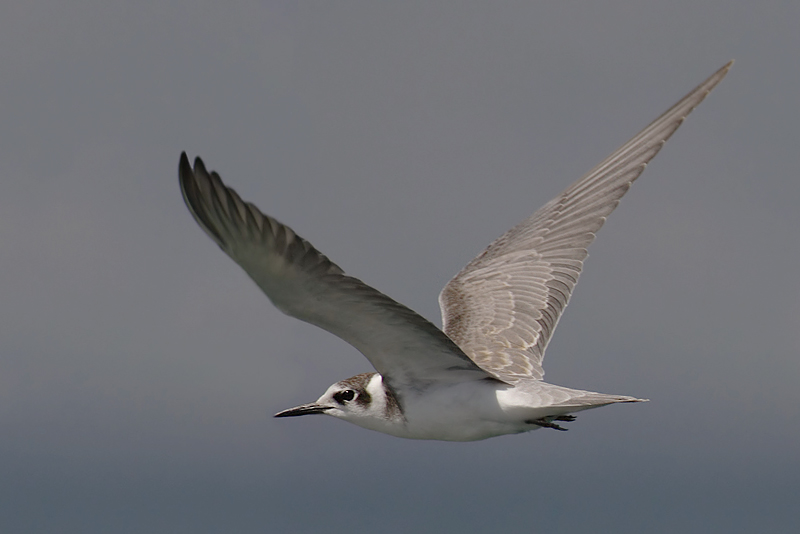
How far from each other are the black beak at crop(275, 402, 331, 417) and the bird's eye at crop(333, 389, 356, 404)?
0.20 m

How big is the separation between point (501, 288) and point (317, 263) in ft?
21.1

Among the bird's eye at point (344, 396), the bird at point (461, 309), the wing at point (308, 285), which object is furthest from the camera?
the bird's eye at point (344, 396)

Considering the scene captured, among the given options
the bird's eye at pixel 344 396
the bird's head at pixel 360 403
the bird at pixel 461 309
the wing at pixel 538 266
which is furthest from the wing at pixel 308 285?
the wing at pixel 538 266

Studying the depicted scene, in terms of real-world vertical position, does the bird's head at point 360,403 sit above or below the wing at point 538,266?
below

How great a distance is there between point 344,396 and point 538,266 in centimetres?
433

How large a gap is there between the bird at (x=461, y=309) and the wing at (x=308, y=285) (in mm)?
12

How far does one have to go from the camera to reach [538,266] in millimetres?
15547

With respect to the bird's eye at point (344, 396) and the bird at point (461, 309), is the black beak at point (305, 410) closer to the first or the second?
the bird at point (461, 309)

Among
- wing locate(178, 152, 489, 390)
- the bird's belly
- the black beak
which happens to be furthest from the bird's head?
wing locate(178, 152, 489, 390)

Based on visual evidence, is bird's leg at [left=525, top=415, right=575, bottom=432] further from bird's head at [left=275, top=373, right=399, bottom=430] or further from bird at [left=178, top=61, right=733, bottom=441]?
bird's head at [left=275, top=373, right=399, bottom=430]

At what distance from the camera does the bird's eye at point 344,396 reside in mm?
12414

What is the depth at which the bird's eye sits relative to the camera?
1241cm

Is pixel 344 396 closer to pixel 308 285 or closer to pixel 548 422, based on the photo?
pixel 548 422

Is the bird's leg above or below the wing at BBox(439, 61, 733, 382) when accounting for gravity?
below
